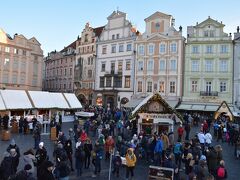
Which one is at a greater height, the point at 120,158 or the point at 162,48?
the point at 162,48

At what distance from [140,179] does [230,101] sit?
30.2 metres

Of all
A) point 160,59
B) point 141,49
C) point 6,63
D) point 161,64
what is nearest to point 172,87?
point 161,64

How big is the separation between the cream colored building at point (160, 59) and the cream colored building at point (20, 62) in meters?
19.0

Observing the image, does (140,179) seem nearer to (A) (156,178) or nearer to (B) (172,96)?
(A) (156,178)

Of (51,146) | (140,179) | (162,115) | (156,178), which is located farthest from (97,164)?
(162,115)

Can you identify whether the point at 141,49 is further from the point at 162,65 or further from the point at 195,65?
the point at 195,65

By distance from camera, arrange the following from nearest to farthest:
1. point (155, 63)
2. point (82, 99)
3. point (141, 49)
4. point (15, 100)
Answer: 1. point (15, 100)
2. point (155, 63)
3. point (141, 49)
4. point (82, 99)

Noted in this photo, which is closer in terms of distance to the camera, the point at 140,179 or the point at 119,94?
the point at 140,179

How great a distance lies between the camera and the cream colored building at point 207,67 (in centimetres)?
4012

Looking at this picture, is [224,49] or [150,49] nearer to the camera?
[224,49]

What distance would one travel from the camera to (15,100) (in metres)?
27.1

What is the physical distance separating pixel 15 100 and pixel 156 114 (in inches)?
539

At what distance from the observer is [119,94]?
47375 millimetres

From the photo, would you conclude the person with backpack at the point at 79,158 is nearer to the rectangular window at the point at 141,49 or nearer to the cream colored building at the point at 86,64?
the rectangular window at the point at 141,49
